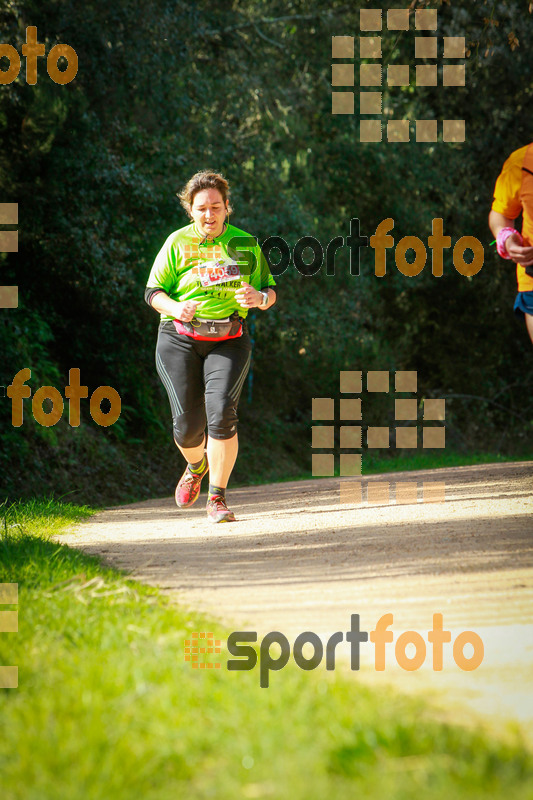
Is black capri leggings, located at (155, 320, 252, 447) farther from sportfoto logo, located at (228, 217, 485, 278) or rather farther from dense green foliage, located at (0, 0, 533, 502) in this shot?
sportfoto logo, located at (228, 217, 485, 278)

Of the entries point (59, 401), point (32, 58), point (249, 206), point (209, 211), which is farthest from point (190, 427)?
point (249, 206)

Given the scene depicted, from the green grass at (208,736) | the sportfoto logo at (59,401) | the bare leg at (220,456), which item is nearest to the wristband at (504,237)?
the bare leg at (220,456)

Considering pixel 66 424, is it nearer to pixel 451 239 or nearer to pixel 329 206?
pixel 329 206

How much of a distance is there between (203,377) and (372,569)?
2.56 meters

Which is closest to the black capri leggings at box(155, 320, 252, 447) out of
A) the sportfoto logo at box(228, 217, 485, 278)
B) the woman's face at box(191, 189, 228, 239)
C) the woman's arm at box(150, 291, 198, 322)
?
the woman's arm at box(150, 291, 198, 322)

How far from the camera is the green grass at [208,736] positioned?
6.55 ft

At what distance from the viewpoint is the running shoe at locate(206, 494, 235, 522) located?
6504 millimetres

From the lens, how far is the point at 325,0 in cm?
1888

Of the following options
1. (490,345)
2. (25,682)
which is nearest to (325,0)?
(490,345)

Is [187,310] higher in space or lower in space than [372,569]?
higher

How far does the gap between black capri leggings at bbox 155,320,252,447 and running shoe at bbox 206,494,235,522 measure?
50 centimetres

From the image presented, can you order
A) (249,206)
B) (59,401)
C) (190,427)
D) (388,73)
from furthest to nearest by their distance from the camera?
(388,73), (249,206), (59,401), (190,427)

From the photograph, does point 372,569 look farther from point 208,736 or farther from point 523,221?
point 523,221

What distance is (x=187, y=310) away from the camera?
20.1 ft
